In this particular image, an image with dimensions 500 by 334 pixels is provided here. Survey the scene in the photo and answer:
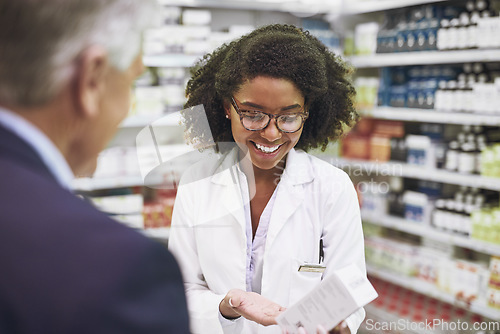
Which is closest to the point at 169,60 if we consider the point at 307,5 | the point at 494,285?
the point at 307,5

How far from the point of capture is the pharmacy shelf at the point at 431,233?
9.67 ft

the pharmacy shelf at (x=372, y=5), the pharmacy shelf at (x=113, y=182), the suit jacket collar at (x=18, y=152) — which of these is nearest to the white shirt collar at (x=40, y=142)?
the suit jacket collar at (x=18, y=152)

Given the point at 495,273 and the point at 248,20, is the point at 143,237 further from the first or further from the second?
the point at 248,20

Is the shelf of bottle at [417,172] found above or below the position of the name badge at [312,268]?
below

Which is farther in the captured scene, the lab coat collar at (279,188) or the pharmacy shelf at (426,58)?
the pharmacy shelf at (426,58)

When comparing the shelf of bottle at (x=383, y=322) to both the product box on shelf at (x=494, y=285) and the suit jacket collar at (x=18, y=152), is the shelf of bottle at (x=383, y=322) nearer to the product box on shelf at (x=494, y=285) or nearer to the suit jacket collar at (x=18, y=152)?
the product box on shelf at (x=494, y=285)

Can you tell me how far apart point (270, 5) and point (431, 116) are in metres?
1.49

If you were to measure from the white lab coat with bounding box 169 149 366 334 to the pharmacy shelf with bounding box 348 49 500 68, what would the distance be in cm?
193

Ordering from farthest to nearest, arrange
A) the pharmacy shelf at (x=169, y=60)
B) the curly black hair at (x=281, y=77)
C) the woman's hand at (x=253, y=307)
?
the pharmacy shelf at (x=169, y=60)
the curly black hair at (x=281, y=77)
the woman's hand at (x=253, y=307)

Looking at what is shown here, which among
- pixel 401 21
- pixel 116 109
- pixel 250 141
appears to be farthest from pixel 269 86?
pixel 401 21

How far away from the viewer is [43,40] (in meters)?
0.52

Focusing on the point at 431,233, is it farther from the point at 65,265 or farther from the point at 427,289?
the point at 65,265

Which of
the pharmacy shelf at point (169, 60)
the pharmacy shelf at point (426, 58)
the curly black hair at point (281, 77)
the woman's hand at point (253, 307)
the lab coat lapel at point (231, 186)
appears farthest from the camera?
the pharmacy shelf at point (169, 60)

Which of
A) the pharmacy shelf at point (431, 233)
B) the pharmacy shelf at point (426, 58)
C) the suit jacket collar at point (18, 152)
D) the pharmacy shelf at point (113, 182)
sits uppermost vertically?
the pharmacy shelf at point (426, 58)
